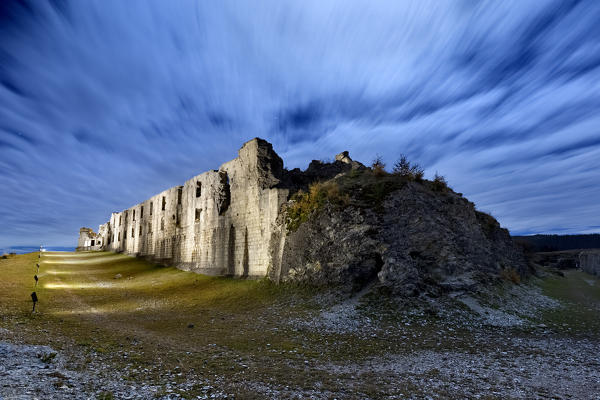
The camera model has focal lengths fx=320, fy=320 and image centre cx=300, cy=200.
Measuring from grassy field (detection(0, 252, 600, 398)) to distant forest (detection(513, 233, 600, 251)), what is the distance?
55.7m

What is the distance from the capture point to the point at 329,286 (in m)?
11.3

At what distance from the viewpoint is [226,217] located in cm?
1836

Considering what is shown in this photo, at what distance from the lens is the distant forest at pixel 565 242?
56.3m

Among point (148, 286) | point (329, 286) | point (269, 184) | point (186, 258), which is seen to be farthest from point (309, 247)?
point (186, 258)

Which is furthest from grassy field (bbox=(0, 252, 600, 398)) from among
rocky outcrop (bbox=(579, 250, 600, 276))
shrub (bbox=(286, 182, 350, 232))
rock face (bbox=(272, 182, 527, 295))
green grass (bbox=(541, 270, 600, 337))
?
rocky outcrop (bbox=(579, 250, 600, 276))

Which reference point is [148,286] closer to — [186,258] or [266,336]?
[186,258]

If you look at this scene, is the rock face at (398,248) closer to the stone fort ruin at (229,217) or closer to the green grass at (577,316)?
the green grass at (577,316)

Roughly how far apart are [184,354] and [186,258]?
56.2 feet

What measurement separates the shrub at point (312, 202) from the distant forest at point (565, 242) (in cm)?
5756

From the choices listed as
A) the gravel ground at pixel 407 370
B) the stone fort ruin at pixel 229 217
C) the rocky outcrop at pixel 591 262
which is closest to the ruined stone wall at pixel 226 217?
the stone fort ruin at pixel 229 217

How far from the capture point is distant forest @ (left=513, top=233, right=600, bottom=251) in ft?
185

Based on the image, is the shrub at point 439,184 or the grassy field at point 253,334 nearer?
the grassy field at point 253,334

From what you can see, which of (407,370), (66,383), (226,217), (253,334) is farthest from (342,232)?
(66,383)

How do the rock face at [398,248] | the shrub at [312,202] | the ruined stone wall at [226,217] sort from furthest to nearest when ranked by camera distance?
the ruined stone wall at [226,217], the shrub at [312,202], the rock face at [398,248]
